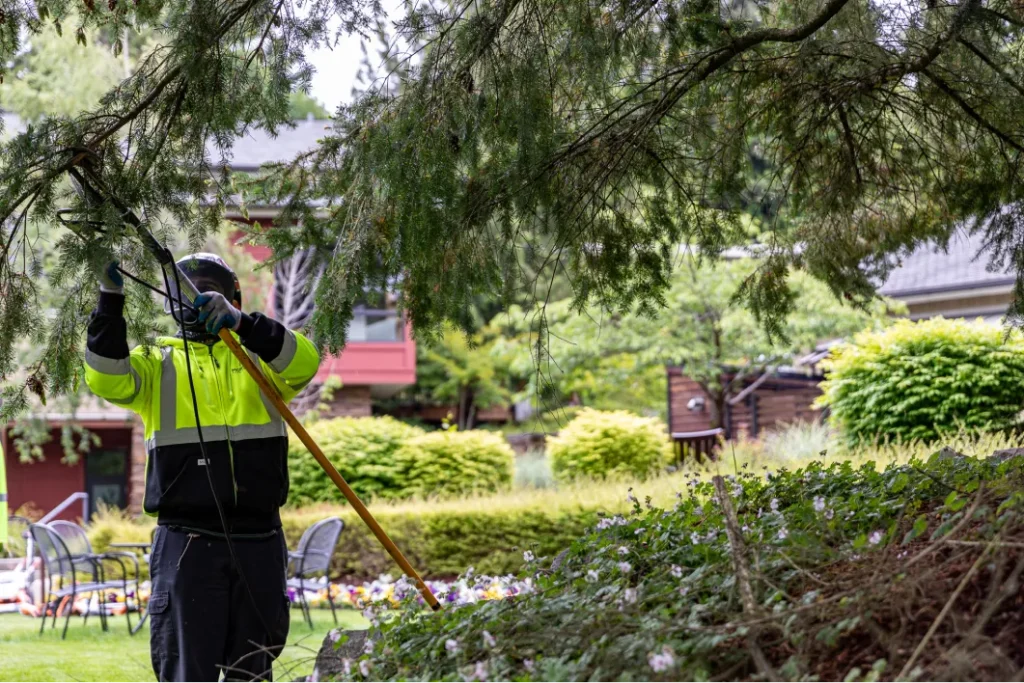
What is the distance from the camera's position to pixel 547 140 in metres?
4.43

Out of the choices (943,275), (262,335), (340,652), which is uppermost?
(943,275)

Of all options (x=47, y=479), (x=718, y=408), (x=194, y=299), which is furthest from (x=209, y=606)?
(x=47, y=479)

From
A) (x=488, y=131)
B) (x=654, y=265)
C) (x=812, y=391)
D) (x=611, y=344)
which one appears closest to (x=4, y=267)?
(x=488, y=131)

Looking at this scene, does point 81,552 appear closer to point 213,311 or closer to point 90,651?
point 90,651

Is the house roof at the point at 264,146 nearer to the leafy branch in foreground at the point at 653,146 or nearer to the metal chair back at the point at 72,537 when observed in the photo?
the metal chair back at the point at 72,537

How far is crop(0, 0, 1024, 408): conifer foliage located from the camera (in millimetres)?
4258

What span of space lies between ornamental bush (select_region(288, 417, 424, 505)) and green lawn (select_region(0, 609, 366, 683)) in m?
4.52

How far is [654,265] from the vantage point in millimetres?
5523

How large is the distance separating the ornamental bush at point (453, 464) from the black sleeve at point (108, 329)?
35.0 ft

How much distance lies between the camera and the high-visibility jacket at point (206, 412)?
3910 mm

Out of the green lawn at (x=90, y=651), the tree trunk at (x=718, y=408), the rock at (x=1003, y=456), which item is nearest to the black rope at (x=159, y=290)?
the green lawn at (x=90, y=651)

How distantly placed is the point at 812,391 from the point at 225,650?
60.8 ft

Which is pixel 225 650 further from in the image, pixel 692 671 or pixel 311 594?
pixel 311 594

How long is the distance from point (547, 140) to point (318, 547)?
5579 millimetres
